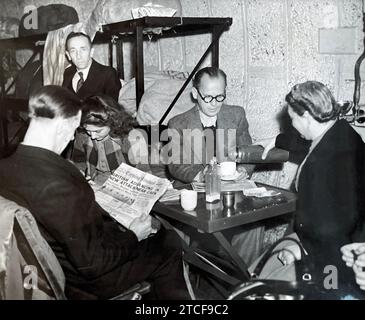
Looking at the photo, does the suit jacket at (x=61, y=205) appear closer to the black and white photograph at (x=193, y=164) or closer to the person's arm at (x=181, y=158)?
the black and white photograph at (x=193, y=164)

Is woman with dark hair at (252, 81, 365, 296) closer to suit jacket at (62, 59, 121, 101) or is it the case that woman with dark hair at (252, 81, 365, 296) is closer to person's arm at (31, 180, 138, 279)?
person's arm at (31, 180, 138, 279)

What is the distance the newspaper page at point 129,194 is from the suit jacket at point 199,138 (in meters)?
0.50

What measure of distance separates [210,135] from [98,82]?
1012 mm

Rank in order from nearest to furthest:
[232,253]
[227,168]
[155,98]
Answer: [232,253], [227,168], [155,98]

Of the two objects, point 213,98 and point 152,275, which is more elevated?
point 213,98

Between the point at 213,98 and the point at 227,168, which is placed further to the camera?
the point at 213,98

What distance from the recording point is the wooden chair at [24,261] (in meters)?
1.41

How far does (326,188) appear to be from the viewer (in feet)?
5.81

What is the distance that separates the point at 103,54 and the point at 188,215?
10.8 ft

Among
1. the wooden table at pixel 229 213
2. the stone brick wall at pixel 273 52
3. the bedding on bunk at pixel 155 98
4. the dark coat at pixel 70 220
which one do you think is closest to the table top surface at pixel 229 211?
the wooden table at pixel 229 213

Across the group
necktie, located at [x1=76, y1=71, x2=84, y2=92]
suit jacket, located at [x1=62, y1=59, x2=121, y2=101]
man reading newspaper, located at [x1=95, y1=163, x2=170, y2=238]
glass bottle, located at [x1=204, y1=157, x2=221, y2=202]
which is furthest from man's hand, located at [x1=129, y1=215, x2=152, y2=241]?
necktie, located at [x1=76, y1=71, x2=84, y2=92]

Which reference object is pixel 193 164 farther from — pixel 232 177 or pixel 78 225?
pixel 78 225

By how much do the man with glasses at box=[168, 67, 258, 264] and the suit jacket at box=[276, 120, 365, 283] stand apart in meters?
0.88

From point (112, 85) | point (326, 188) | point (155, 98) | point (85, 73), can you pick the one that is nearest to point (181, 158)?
point (155, 98)
